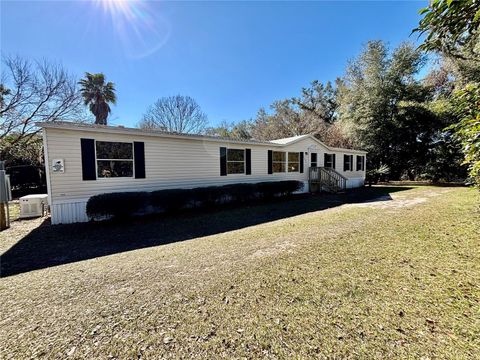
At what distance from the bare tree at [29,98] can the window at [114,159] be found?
944 centimetres

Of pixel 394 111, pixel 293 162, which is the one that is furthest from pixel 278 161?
pixel 394 111

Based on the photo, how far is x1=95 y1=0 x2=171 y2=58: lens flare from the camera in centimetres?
718

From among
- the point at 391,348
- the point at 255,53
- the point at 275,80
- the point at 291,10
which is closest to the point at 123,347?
the point at 391,348

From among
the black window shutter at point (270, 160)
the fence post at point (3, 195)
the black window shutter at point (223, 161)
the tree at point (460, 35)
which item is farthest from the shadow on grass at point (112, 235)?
the tree at point (460, 35)

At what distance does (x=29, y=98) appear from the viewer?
41.9 feet

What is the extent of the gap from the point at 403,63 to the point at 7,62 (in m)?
27.1

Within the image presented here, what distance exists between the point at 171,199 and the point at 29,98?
12.5 meters

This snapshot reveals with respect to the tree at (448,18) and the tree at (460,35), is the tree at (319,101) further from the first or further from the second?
the tree at (448,18)

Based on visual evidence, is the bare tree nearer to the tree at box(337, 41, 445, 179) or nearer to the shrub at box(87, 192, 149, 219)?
the shrub at box(87, 192, 149, 219)

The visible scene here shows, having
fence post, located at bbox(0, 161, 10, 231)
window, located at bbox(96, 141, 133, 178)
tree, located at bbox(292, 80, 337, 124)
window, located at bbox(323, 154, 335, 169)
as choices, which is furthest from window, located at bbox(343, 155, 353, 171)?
fence post, located at bbox(0, 161, 10, 231)

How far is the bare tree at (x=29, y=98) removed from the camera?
1228cm

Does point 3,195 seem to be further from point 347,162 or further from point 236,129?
point 236,129

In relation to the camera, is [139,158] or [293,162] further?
[293,162]

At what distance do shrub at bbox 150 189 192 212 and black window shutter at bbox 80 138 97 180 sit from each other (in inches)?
81.0
